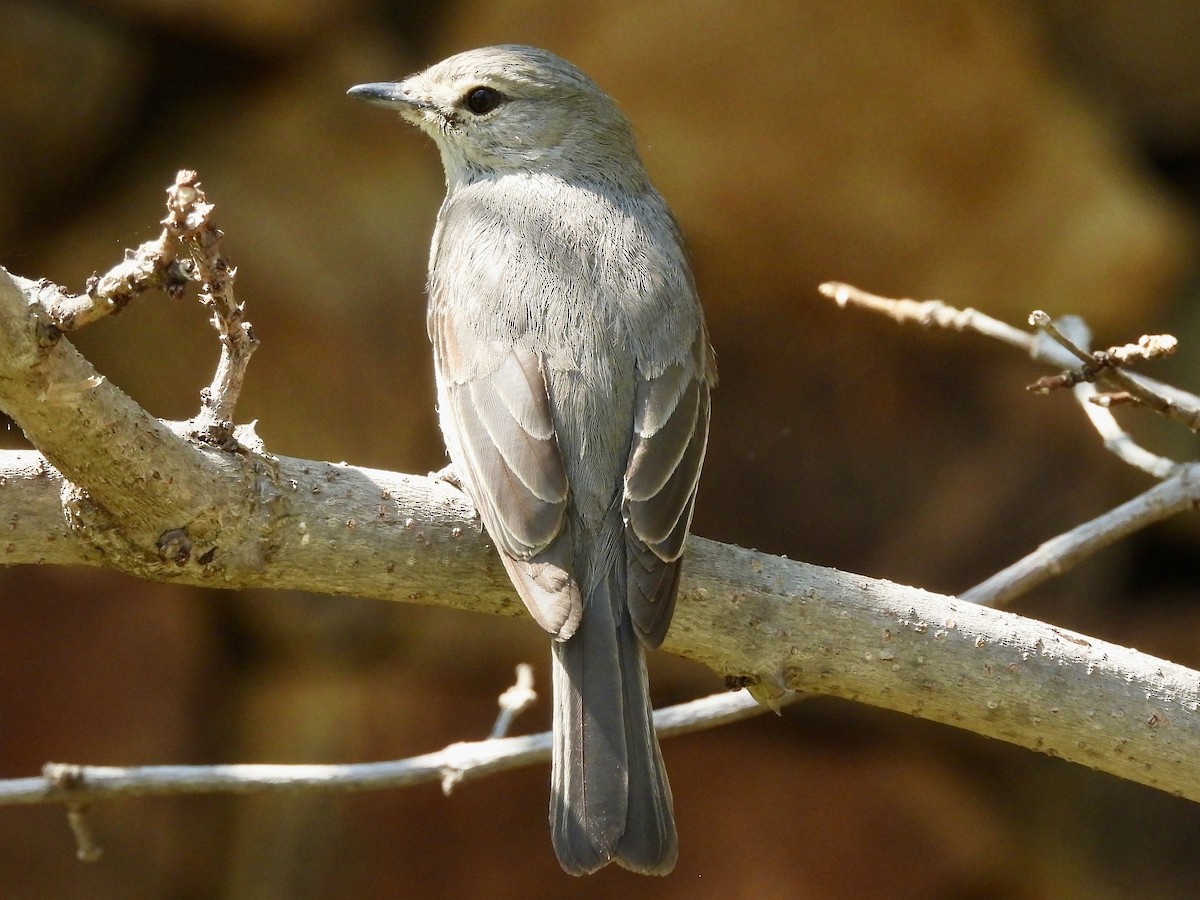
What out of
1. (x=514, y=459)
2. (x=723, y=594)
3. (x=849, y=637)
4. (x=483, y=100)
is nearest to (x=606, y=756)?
(x=723, y=594)

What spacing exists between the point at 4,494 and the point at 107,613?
3.12 meters

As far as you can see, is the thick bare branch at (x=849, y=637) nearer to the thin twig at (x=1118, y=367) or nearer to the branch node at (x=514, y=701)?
the thin twig at (x=1118, y=367)

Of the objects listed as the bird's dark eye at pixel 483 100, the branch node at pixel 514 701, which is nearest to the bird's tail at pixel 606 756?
the branch node at pixel 514 701

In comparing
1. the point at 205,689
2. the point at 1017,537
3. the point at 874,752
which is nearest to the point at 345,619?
the point at 205,689

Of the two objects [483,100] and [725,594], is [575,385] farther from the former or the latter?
[483,100]

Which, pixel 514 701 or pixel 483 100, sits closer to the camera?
pixel 514 701

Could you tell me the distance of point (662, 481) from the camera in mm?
3154

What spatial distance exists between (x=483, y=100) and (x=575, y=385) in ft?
4.81

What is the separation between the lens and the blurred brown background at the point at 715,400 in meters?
5.53

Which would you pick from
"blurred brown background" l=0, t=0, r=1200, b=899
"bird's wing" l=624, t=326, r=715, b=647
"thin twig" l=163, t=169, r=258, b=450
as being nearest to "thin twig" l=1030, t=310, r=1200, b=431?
"bird's wing" l=624, t=326, r=715, b=647

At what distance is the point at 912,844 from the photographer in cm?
556

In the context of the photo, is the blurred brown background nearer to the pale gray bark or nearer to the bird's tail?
the bird's tail

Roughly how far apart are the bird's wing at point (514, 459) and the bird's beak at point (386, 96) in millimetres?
1005

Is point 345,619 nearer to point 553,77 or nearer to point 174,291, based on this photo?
point 553,77
